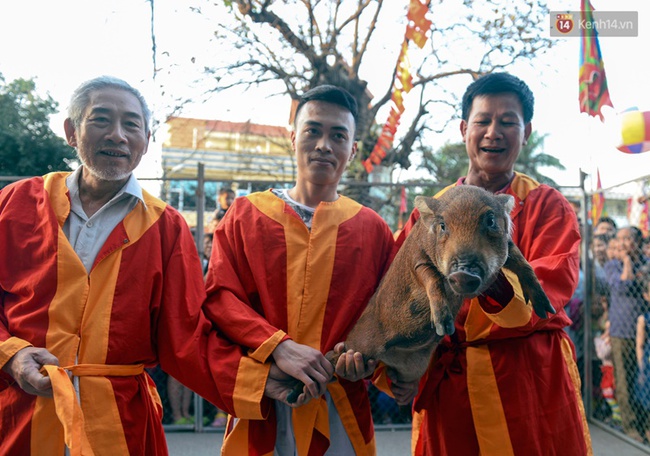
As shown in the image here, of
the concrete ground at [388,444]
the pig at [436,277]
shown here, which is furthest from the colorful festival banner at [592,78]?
the pig at [436,277]

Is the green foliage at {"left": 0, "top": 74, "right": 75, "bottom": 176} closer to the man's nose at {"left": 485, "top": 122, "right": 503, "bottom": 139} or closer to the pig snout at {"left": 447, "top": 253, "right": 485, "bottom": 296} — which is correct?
the man's nose at {"left": 485, "top": 122, "right": 503, "bottom": 139}

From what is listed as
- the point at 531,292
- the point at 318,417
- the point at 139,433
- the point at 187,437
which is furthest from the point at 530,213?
the point at 187,437

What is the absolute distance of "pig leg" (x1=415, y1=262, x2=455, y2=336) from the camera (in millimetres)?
1852

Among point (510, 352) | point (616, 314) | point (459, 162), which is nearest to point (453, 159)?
point (459, 162)

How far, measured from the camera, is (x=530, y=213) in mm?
2473

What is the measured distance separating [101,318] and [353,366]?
1.03m

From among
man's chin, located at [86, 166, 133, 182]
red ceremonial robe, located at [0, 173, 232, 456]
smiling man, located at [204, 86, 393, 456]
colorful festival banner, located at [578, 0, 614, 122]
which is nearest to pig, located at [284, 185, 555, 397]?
smiling man, located at [204, 86, 393, 456]

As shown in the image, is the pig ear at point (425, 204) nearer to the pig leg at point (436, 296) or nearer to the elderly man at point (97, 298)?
the pig leg at point (436, 296)

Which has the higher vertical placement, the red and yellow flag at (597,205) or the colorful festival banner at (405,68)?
the colorful festival banner at (405,68)

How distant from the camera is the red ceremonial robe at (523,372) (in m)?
2.29

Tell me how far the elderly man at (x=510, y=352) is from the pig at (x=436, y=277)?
199 mm

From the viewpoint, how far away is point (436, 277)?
201 cm

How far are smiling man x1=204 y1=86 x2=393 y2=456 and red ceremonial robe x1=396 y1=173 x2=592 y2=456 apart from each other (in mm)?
408

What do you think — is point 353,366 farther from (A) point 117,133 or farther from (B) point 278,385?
(A) point 117,133
